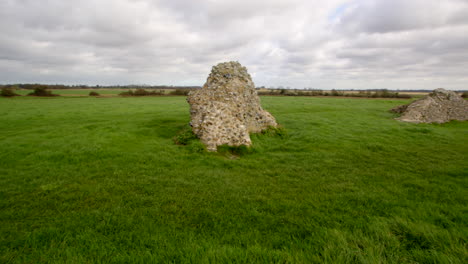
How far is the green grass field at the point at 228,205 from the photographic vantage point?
3.97 m

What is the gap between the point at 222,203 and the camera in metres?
5.91

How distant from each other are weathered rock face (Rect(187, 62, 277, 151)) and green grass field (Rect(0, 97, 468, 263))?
1242 mm

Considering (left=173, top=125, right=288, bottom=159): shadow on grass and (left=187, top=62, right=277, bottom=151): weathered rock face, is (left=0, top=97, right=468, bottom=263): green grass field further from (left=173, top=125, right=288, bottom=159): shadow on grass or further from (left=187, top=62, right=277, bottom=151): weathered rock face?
(left=187, top=62, right=277, bottom=151): weathered rock face

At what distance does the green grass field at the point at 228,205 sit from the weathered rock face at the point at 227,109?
124cm

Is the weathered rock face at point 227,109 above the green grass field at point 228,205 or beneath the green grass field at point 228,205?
above

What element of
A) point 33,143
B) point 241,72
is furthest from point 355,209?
point 33,143

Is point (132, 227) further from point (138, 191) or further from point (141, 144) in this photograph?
point (141, 144)

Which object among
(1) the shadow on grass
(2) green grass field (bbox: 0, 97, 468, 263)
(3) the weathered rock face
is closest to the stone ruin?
(2) green grass field (bbox: 0, 97, 468, 263)

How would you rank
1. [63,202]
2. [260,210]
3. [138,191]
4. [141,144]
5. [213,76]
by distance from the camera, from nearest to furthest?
[260,210] < [63,202] < [138,191] < [141,144] < [213,76]

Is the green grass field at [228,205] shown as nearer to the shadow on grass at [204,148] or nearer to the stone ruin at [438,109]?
the shadow on grass at [204,148]

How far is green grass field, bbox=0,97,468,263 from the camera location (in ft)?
13.0

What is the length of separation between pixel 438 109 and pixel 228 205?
27.8 m

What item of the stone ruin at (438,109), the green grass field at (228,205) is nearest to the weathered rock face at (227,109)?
the green grass field at (228,205)

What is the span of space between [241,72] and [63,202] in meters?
13.2
